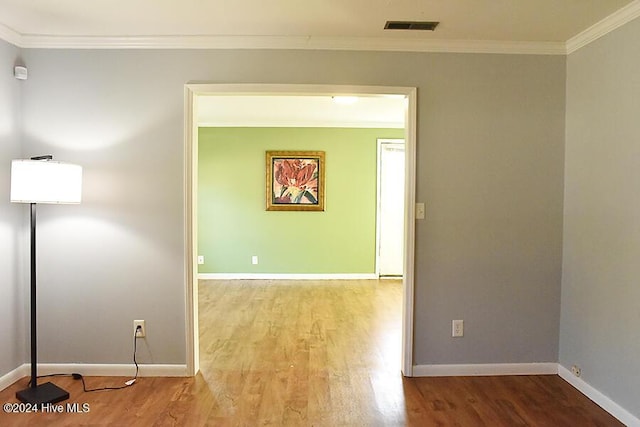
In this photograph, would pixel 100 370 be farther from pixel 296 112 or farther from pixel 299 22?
pixel 296 112

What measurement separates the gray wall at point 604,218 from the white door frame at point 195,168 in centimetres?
108

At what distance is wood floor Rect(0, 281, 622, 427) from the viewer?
222 centimetres

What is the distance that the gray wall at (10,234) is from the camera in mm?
2500

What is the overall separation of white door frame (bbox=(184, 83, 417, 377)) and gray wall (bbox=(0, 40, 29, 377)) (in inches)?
43.6

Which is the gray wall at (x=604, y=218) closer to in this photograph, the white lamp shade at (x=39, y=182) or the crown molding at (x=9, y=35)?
the white lamp shade at (x=39, y=182)

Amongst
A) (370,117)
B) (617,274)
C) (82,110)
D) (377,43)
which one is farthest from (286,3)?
(370,117)

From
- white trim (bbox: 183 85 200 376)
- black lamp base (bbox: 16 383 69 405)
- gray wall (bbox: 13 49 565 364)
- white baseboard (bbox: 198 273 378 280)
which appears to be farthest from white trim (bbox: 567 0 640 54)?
white baseboard (bbox: 198 273 378 280)

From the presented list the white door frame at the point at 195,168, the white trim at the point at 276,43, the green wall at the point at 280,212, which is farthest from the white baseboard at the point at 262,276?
the white trim at the point at 276,43

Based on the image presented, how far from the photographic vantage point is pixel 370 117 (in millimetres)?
5434

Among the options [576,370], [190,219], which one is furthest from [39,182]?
[576,370]

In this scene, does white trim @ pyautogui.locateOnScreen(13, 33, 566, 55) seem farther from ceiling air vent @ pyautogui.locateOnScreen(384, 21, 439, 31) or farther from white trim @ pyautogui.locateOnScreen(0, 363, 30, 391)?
white trim @ pyautogui.locateOnScreen(0, 363, 30, 391)

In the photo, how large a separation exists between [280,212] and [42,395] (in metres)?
3.83

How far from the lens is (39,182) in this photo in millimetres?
2225

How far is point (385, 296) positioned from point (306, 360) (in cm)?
222
